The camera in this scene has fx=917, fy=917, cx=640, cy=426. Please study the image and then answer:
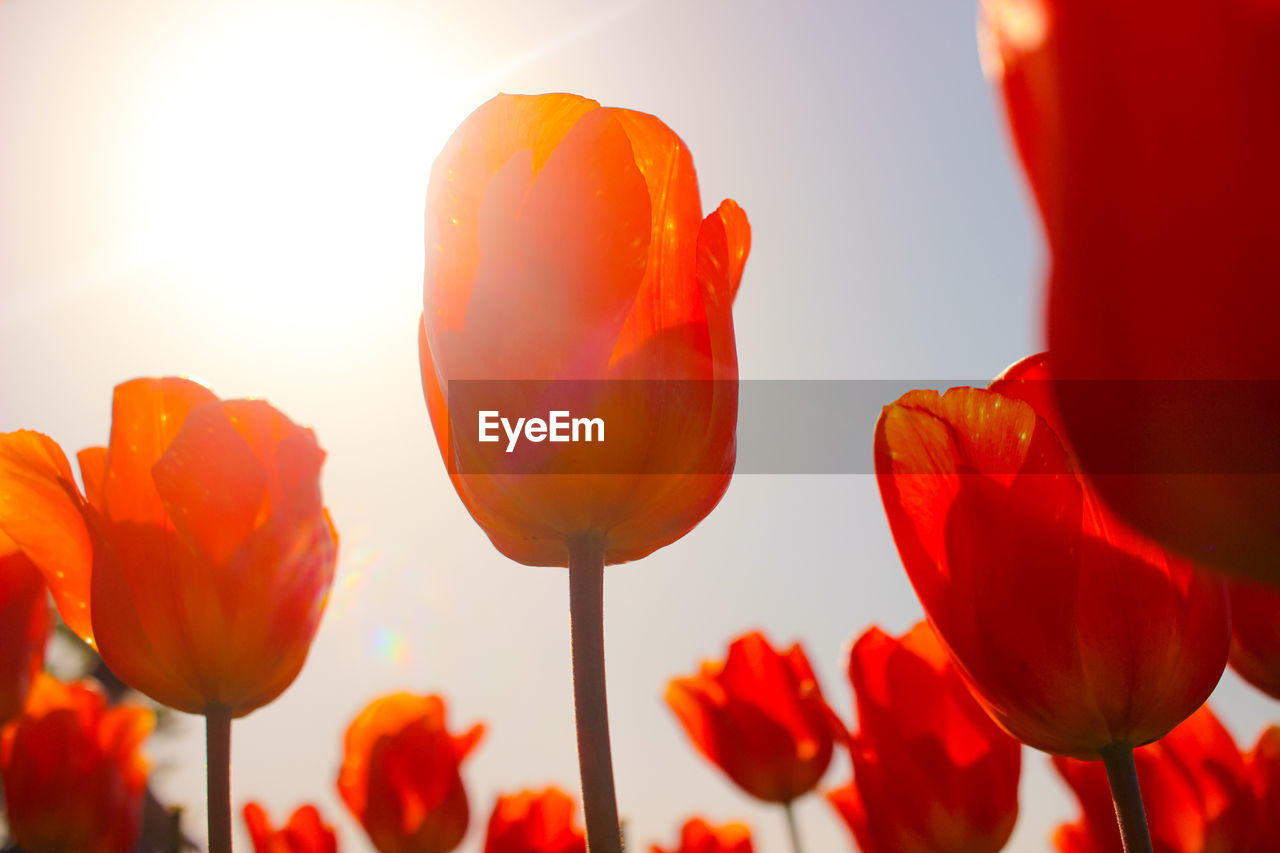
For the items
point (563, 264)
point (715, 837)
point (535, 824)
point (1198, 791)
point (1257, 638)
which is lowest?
point (715, 837)

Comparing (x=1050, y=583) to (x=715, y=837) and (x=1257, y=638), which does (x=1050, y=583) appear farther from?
(x=715, y=837)

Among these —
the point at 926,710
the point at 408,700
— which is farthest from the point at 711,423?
the point at 408,700

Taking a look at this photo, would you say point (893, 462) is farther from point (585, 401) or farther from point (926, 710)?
point (926, 710)

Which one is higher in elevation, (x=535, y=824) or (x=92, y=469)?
(x=92, y=469)

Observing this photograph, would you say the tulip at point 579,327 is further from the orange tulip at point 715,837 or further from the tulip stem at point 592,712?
the orange tulip at point 715,837

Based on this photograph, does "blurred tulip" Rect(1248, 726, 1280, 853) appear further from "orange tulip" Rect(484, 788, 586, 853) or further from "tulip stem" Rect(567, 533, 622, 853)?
"orange tulip" Rect(484, 788, 586, 853)

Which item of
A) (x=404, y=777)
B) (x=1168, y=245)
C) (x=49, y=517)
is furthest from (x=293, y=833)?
(x=1168, y=245)
